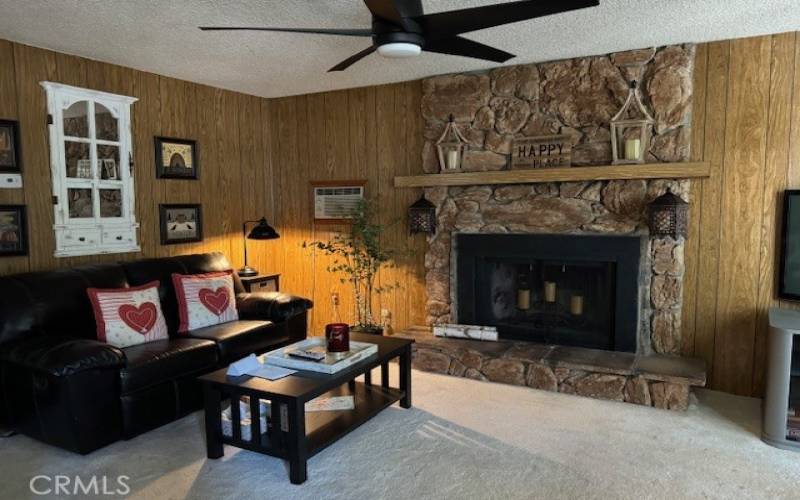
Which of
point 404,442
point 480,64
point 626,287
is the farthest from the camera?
point 480,64

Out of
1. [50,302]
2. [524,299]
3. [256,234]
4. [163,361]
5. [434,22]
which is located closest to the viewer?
[434,22]

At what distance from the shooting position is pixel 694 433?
3154 millimetres

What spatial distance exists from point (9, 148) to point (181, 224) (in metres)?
1.36

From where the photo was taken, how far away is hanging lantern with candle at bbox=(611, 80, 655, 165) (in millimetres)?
3777

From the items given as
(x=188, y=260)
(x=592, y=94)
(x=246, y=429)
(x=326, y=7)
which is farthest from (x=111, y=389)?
(x=592, y=94)

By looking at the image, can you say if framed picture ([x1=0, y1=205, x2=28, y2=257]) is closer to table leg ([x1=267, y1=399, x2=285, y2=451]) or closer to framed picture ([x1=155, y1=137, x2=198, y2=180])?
framed picture ([x1=155, y1=137, x2=198, y2=180])

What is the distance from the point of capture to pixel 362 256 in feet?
16.2

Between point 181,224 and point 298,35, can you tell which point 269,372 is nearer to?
point 298,35

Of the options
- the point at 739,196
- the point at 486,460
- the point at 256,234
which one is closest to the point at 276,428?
the point at 486,460

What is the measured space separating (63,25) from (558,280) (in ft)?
11.9

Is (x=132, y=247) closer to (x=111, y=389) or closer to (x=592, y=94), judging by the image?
(x=111, y=389)

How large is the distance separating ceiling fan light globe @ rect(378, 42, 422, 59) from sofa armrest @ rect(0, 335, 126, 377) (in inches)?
82.4

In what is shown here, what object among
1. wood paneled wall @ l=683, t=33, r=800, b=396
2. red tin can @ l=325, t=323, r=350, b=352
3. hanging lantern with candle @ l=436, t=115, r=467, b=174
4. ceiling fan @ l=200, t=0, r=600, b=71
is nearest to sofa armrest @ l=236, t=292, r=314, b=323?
red tin can @ l=325, t=323, r=350, b=352

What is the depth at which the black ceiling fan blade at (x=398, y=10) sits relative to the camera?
219 centimetres
